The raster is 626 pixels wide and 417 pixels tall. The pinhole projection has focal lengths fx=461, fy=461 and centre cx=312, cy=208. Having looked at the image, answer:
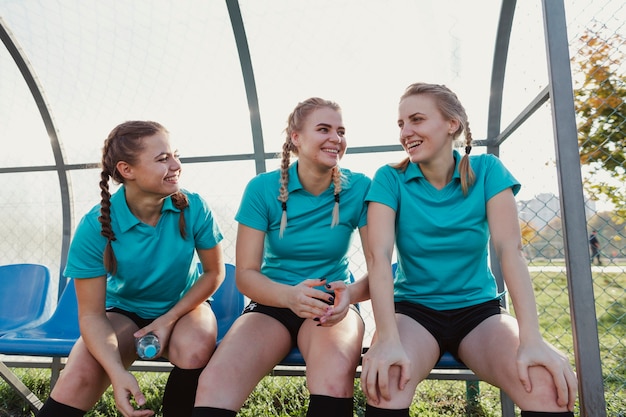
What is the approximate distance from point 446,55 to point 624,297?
703cm

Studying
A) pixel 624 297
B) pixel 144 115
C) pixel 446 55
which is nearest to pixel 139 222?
pixel 144 115

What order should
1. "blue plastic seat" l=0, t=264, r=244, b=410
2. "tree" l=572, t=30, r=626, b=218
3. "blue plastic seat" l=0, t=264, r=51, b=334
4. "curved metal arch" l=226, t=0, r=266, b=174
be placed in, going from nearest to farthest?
"blue plastic seat" l=0, t=264, r=244, b=410 < "blue plastic seat" l=0, t=264, r=51, b=334 < "curved metal arch" l=226, t=0, r=266, b=174 < "tree" l=572, t=30, r=626, b=218

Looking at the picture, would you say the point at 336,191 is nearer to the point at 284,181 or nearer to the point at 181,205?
the point at 284,181

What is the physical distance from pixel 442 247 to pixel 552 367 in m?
0.63

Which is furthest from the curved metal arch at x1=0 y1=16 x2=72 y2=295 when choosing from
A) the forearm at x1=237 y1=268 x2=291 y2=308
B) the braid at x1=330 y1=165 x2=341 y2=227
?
the braid at x1=330 y1=165 x2=341 y2=227

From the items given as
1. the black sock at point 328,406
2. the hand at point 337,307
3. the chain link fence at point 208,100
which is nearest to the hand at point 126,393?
the black sock at point 328,406

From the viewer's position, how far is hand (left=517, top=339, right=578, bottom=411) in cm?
141

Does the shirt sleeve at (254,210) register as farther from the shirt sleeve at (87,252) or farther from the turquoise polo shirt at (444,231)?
the shirt sleeve at (87,252)

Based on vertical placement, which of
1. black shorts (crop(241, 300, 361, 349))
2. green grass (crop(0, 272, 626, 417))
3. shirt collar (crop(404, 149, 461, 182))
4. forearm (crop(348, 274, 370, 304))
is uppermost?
shirt collar (crop(404, 149, 461, 182))

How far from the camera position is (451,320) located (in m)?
1.87

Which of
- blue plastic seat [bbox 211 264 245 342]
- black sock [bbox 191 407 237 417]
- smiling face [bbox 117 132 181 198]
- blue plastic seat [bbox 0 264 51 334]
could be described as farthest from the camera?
blue plastic seat [bbox 0 264 51 334]

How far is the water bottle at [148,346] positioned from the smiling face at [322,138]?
1022 mm

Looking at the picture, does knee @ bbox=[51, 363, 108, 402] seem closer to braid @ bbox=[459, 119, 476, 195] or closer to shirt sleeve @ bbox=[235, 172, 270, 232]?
shirt sleeve @ bbox=[235, 172, 270, 232]

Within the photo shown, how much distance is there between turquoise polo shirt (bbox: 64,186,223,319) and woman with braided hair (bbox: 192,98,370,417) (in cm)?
26
